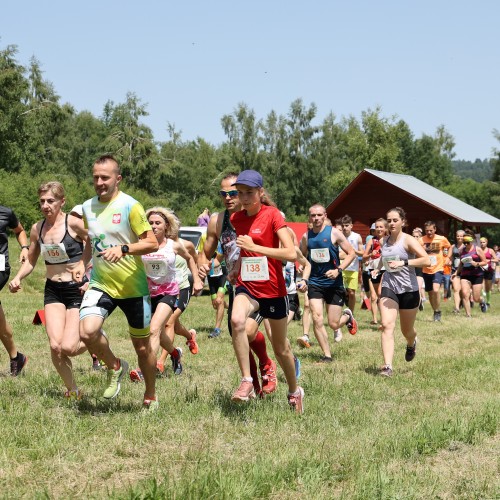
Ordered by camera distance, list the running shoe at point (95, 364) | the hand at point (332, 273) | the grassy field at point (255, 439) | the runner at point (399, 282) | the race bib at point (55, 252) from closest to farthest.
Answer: the grassy field at point (255, 439)
the race bib at point (55, 252)
the running shoe at point (95, 364)
the runner at point (399, 282)
the hand at point (332, 273)

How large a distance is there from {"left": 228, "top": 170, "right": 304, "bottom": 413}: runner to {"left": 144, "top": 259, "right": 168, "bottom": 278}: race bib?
2322 millimetres

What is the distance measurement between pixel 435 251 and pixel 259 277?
12.6 meters

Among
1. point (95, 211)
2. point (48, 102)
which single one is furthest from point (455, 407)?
point (48, 102)

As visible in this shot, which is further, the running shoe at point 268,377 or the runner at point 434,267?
the runner at point 434,267

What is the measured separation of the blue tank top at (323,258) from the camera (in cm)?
1044

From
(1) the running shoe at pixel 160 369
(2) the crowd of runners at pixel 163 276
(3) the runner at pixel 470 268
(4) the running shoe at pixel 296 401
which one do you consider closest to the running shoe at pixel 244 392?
(2) the crowd of runners at pixel 163 276

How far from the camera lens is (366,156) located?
241 feet

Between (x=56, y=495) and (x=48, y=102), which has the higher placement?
(x=48, y=102)

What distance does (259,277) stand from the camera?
609cm

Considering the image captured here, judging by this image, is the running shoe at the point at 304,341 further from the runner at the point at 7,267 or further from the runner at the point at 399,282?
the runner at the point at 7,267

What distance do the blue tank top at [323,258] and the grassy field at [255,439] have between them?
1778mm

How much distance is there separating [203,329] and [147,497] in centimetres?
1049

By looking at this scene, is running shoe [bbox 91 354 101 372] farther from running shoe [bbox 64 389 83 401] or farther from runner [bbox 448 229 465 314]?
runner [bbox 448 229 465 314]

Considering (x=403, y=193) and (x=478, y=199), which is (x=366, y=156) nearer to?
(x=478, y=199)
